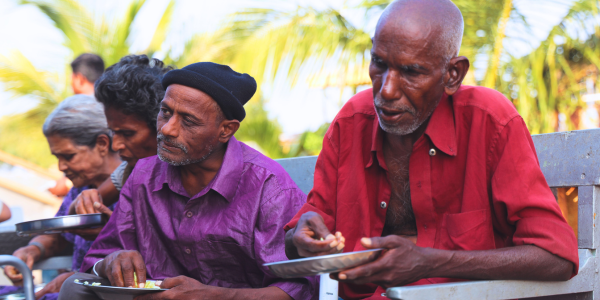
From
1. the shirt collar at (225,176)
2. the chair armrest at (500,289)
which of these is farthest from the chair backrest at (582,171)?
the shirt collar at (225,176)

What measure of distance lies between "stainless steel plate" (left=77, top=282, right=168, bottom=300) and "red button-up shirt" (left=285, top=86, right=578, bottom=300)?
0.62m

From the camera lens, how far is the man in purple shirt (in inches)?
94.7

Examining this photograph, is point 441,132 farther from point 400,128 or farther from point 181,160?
point 181,160

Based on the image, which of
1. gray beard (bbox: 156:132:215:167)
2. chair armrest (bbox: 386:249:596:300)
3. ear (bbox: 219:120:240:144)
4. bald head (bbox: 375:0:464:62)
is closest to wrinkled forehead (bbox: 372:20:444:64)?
bald head (bbox: 375:0:464:62)

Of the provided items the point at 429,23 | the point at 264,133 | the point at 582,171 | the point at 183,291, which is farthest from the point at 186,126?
the point at 264,133

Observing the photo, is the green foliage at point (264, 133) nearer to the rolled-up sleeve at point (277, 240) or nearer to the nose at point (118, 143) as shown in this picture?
the nose at point (118, 143)

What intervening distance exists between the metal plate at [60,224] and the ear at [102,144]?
2.88 feet

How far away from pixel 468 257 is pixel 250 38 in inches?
227

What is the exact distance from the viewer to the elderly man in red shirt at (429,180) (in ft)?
5.70

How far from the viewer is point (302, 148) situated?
8.44 meters

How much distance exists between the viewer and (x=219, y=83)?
2.61 metres

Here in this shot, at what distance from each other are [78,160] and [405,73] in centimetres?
247

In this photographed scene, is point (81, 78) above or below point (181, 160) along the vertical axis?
above

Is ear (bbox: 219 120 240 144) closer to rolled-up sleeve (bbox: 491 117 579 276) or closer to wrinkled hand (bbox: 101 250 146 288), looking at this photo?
wrinkled hand (bbox: 101 250 146 288)
